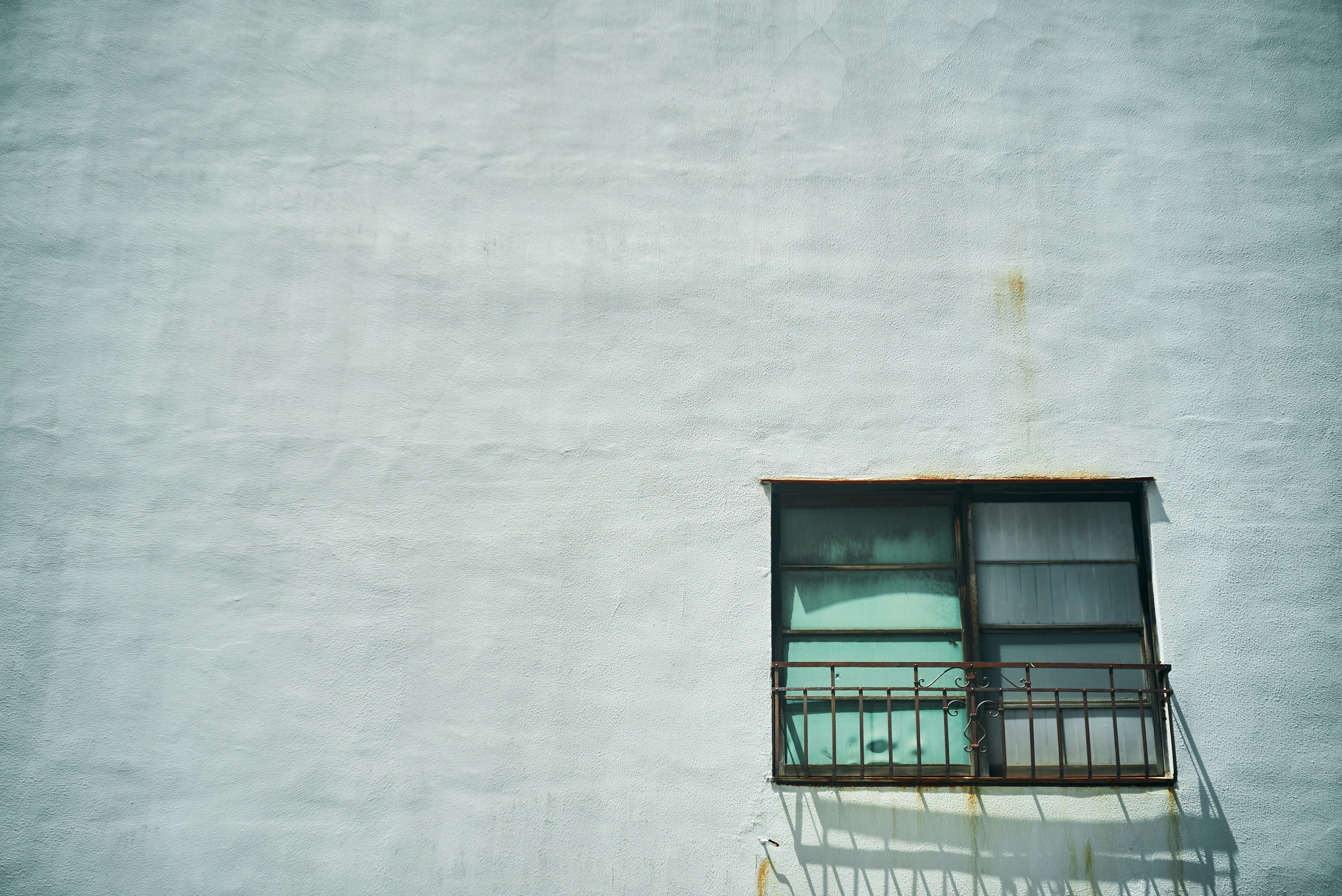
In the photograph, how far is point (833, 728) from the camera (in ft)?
13.7

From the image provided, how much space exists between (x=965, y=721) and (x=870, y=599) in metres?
0.74

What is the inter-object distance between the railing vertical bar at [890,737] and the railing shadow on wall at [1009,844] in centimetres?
17

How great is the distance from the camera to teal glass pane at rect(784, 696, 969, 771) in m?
4.42

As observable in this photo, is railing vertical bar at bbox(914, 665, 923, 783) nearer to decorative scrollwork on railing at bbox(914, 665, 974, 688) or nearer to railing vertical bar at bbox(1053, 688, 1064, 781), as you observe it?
decorative scrollwork on railing at bbox(914, 665, 974, 688)

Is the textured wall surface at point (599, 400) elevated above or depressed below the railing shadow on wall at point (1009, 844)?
above

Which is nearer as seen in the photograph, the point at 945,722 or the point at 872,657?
the point at 945,722

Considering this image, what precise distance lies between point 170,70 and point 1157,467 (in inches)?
232

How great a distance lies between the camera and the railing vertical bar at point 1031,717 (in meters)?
4.14

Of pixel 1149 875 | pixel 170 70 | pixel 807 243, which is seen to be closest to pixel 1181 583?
pixel 1149 875

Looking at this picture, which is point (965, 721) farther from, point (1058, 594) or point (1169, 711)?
point (1169, 711)

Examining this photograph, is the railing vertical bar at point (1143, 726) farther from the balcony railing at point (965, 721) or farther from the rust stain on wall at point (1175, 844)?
the rust stain on wall at point (1175, 844)

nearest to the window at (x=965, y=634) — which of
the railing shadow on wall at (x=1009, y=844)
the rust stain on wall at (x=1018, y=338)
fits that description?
the railing shadow on wall at (x=1009, y=844)

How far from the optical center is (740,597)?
4.46 meters

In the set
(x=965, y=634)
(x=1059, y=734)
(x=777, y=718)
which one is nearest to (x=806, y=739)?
(x=777, y=718)
